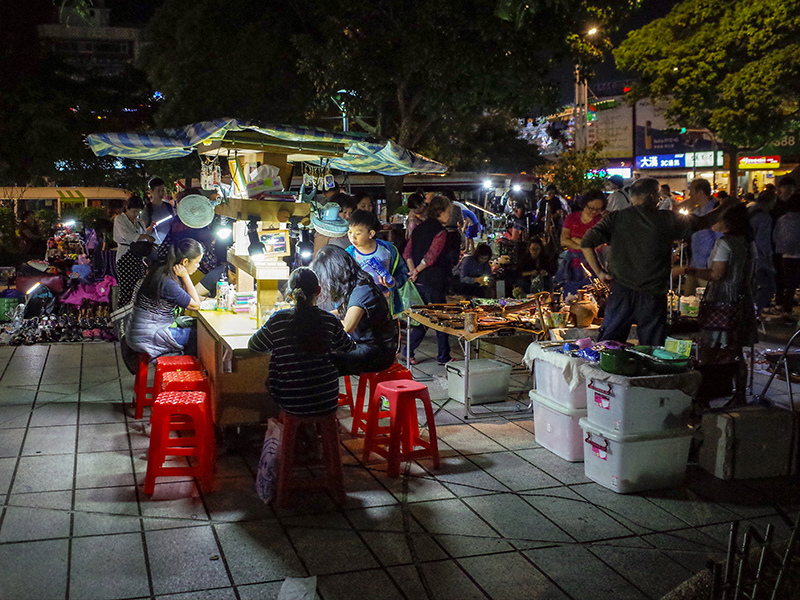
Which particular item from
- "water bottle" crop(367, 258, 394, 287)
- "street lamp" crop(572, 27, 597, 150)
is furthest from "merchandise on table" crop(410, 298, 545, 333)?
"street lamp" crop(572, 27, 597, 150)

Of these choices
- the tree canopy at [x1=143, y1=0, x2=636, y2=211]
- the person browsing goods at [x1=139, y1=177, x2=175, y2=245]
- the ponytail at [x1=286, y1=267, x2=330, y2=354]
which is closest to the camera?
the ponytail at [x1=286, y1=267, x2=330, y2=354]

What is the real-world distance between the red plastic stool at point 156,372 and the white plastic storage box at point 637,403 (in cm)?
322

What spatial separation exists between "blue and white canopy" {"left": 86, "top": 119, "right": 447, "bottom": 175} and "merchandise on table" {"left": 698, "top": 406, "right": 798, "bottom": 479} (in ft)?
12.6

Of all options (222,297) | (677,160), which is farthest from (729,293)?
(677,160)

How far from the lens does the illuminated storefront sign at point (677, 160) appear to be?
4115 centimetres

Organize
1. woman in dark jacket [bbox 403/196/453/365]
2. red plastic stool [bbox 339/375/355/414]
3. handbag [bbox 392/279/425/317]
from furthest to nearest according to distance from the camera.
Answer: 1. woman in dark jacket [bbox 403/196/453/365]
2. handbag [bbox 392/279/425/317]
3. red plastic stool [bbox 339/375/355/414]

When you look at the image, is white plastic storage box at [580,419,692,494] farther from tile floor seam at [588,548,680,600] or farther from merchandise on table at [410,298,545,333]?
merchandise on table at [410,298,545,333]

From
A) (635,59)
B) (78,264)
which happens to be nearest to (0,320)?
(78,264)

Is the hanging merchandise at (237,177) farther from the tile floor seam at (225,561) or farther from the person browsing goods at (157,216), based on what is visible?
Result: the tile floor seam at (225,561)

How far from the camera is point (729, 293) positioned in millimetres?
6289

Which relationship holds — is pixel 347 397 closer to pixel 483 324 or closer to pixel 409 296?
pixel 483 324

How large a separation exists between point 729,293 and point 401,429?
3.20 meters

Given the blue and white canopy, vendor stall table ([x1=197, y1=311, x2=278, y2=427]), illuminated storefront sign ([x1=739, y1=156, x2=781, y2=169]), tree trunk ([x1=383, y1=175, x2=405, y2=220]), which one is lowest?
vendor stall table ([x1=197, y1=311, x2=278, y2=427])

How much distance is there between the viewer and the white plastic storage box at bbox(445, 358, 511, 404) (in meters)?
6.89
